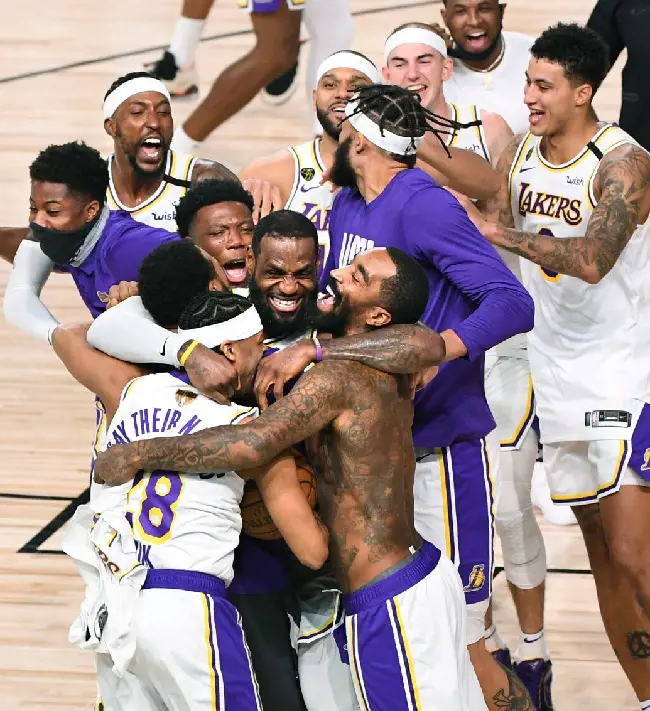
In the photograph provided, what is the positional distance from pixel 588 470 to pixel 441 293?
1.11 metres

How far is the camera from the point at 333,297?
4.29m

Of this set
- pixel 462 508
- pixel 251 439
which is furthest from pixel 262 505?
pixel 462 508

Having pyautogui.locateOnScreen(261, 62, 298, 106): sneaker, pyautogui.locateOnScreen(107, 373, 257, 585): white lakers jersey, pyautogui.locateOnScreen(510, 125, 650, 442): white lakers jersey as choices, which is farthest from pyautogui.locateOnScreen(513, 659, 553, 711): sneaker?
pyautogui.locateOnScreen(261, 62, 298, 106): sneaker

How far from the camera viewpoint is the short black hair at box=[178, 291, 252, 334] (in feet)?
13.5

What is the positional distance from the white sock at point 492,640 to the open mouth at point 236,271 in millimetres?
1583

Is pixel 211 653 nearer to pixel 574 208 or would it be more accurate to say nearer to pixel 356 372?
pixel 356 372

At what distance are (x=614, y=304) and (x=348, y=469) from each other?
1.65m

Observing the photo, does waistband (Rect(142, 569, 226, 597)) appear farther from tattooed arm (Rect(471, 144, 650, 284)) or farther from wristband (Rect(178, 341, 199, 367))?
tattooed arm (Rect(471, 144, 650, 284))

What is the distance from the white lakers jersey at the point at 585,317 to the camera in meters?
5.31

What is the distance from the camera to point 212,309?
413cm

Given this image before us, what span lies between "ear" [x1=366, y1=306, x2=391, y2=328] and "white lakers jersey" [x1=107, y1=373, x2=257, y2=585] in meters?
0.43

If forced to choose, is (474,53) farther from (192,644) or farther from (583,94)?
(192,644)

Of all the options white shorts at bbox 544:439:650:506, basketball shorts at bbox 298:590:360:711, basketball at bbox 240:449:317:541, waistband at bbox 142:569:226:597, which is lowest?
basketball shorts at bbox 298:590:360:711

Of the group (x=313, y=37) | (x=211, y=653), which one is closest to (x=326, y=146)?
(x=211, y=653)
